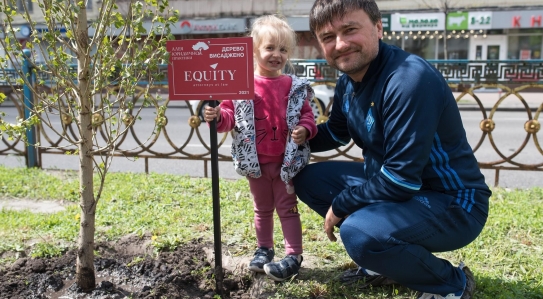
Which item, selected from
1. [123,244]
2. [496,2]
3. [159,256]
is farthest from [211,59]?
[496,2]

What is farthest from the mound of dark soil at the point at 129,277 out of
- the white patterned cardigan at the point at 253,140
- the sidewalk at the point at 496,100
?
the sidewalk at the point at 496,100

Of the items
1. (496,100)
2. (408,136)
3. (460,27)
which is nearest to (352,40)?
(408,136)

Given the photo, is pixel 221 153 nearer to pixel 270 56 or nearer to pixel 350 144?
pixel 350 144

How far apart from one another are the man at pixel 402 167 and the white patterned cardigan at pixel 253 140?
37 centimetres

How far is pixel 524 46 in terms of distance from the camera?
64.6ft

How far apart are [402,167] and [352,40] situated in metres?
0.60

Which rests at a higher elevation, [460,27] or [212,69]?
[460,27]

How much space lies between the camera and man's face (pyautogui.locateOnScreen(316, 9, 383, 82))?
6.97 ft

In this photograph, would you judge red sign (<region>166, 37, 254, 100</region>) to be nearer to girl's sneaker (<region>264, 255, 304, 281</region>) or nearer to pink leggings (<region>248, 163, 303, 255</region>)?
pink leggings (<region>248, 163, 303, 255</region>)

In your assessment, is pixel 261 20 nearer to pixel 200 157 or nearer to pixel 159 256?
pixel 159 256

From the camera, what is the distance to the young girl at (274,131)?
8.42ft

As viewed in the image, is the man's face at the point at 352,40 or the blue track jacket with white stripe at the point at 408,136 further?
the man's face at the point at 352,40

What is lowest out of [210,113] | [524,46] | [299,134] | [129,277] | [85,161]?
[129,277]

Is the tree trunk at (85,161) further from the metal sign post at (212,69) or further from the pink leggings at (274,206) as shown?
the pink leggings at (274,206)
